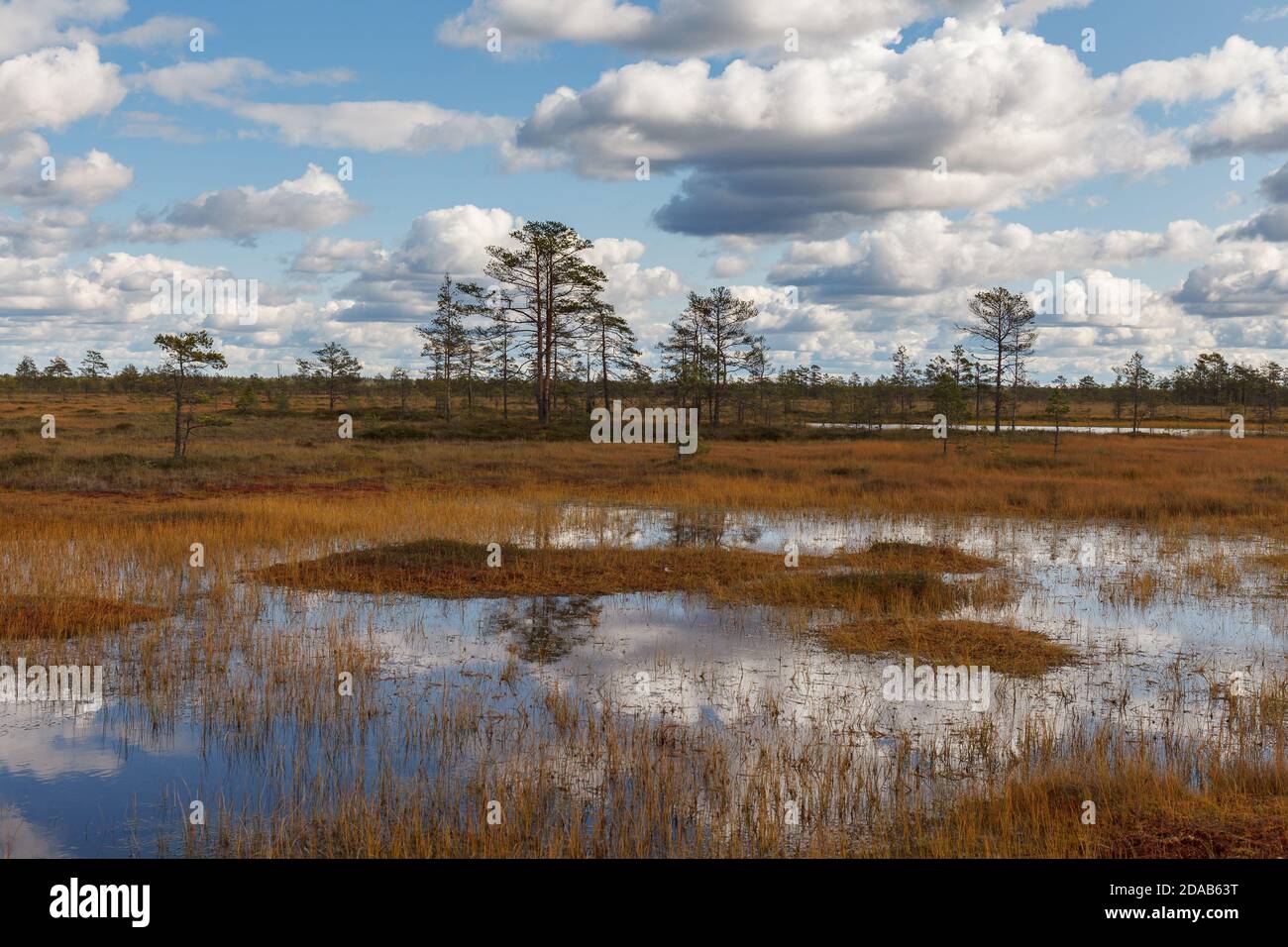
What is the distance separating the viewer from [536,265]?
2130 inches

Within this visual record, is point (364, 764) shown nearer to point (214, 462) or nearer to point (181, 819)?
point (181, 819)

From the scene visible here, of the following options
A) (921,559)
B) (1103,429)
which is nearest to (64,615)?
(921,559)

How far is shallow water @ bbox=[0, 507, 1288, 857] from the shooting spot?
25.0 feet

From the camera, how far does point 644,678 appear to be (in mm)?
10844

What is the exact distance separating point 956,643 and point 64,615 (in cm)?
1231

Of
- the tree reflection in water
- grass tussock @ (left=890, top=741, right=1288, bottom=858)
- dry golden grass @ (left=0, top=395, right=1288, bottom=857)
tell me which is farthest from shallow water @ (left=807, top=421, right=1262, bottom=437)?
grass tussock @ (left=890, top=741, right=1288, bottom=858)

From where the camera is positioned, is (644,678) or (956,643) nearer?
(644,678)

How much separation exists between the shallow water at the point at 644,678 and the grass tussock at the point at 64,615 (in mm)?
1624

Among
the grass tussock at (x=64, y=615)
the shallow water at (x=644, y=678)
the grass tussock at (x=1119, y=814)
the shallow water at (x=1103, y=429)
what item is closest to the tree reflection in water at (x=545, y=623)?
the shallow water at (x=644, y=678)

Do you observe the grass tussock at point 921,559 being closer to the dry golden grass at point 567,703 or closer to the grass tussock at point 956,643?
the dry golden grass at point 567,703

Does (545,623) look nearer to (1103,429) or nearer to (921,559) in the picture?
(921,559)

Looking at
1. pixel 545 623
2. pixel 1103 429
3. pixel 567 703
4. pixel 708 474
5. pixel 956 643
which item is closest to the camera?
pixel 567 703

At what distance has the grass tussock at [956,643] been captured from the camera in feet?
37.6
